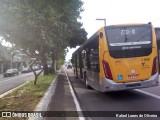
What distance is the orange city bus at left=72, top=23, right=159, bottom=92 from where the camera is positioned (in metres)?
13.9

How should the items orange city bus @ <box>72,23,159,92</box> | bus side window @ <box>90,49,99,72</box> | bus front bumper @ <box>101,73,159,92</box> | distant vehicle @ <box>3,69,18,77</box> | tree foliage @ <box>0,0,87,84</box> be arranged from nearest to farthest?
tree foliage @ <box>0,0,87,84</box> < bus front bumper @ <box>101,73,159,92</box> < orange city bus @ <box>72,23,159,92</box> < bus side window @ <box>90,49,99,72</box> < distant vehicle @ <box>3,69,18,77</box>

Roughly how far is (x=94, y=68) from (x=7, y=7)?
545 cm

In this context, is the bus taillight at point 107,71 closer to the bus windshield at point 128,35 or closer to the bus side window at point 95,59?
the bus windshield at point 128,35

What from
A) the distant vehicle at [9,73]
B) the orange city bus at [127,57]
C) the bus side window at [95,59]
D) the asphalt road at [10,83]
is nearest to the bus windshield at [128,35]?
the orange city bus at [127,57]

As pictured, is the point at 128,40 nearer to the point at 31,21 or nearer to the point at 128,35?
the point at 128,35

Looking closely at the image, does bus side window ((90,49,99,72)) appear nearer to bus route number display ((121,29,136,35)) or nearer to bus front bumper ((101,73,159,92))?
bus front bumper ((101,73,159,92))

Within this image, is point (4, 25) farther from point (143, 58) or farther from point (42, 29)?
point (143, 58)

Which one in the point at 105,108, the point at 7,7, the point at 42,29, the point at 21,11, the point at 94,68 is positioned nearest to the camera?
the point at 105,108

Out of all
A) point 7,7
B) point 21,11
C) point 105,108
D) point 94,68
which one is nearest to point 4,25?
point 21,11

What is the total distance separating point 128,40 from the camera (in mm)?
14023

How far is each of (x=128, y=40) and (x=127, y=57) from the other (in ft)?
2.43

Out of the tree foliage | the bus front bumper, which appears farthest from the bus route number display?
the tree foliage

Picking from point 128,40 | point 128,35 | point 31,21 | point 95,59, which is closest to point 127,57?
point 128,40

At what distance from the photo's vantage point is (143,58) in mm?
14031
